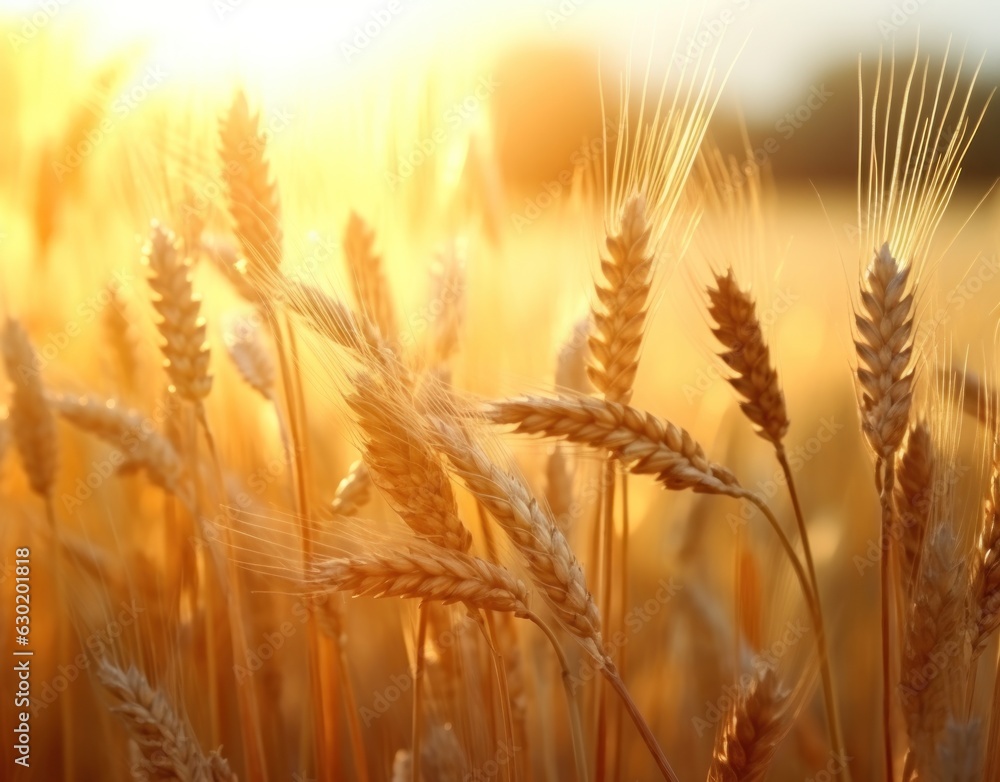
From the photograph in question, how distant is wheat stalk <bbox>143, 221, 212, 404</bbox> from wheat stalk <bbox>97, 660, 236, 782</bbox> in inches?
16.0

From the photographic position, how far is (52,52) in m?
1.56

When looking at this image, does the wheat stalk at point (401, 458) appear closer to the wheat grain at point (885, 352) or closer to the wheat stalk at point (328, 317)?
the wheat stalk at point (328, 317)

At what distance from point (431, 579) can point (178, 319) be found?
626mm

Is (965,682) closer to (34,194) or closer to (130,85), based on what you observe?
(130,85)

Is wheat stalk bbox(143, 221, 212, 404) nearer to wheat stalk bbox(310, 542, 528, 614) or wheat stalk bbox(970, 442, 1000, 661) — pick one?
wheat stalk bbox(310, 542, 528, 614)

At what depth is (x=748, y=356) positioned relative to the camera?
1.01 metres

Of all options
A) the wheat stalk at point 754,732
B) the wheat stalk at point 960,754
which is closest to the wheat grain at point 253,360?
the wheat stalk at point 754,732

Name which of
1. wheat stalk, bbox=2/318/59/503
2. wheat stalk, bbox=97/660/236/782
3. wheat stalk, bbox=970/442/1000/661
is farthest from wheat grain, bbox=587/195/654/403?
wheat stalk, bbox=2/318/59/503

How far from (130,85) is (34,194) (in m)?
0.42

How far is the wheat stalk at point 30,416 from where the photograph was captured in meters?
1.29

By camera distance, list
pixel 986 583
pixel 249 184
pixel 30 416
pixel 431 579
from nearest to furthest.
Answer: pixel 431 579 → pixel 986 583 → pixel 249 184 → pixel 30 416

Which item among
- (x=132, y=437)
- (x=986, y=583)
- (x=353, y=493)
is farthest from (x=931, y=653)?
(x=132, y=437)

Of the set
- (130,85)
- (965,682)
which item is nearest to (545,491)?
(965,682)

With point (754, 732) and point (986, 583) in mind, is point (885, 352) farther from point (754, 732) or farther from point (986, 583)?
point (754, 732)
